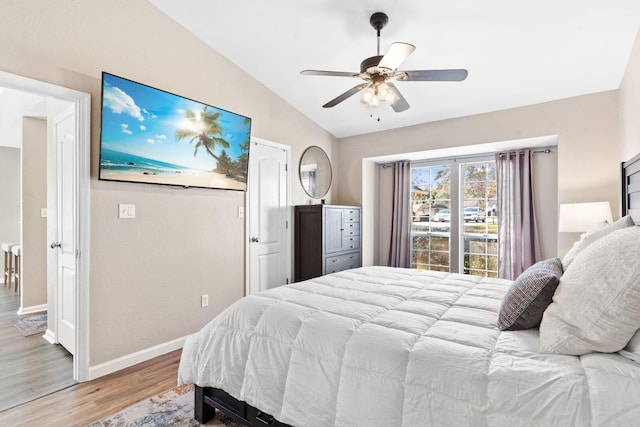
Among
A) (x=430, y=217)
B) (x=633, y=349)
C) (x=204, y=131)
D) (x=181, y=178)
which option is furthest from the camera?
(x=430, y=217)

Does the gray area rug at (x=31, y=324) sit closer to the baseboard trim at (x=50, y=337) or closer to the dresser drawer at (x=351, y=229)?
the baseboard trim at (x=50, y=337)

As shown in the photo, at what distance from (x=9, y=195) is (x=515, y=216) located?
26.6ft

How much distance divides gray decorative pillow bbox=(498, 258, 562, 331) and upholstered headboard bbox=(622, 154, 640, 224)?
4.26 ft

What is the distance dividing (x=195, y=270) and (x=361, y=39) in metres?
2.66

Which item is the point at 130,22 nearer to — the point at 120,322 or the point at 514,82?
the point at 120,322

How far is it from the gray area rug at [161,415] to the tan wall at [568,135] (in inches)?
152

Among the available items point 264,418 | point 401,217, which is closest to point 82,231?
point 264,418

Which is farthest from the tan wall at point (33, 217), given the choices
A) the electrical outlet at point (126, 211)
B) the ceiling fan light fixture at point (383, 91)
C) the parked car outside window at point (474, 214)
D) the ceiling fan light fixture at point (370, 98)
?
the parked car outside window at point (474, 214)

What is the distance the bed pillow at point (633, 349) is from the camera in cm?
112

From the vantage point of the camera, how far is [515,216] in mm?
4223

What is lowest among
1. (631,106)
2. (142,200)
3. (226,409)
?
(226,409)

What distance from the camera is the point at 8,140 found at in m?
5.47

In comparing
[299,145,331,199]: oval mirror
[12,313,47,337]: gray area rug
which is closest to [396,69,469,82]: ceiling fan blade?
[299,145,331,199]: oval mirror

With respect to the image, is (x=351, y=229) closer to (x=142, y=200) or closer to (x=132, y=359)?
(x=142, y=200)
